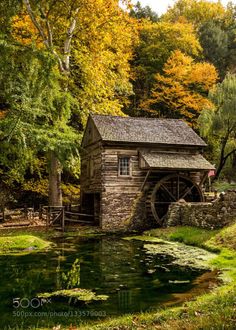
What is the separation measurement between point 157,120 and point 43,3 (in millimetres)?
10348

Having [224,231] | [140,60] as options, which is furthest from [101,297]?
[140,60]

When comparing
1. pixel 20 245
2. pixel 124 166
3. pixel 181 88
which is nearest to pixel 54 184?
pixel 124 166

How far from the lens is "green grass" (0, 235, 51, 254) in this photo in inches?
559

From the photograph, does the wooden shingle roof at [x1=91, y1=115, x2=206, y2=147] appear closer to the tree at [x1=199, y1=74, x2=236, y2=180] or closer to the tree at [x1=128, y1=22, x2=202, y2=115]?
the tree at [x1=199, y1=74, x2=236, y2=180]

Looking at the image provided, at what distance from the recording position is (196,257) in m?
12.6

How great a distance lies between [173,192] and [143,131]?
435 centimetres

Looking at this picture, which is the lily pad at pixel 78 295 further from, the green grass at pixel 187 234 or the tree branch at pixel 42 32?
the tree branch at pixel 42 32

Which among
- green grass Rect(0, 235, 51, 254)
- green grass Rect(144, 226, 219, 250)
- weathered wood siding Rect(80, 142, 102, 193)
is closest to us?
green grass Rect(0, 235, 51, 254)

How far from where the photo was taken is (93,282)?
9367 millimetres

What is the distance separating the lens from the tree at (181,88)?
118 ft

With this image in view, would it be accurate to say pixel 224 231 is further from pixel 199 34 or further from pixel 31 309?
pixel 199 34

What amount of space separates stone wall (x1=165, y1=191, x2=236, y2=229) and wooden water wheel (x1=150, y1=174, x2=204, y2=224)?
8.55 feet

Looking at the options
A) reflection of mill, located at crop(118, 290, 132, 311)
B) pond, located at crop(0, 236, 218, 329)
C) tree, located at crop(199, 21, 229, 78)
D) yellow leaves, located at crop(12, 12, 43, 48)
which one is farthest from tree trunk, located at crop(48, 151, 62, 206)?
tree, located at crop(199, 21, 229, 78)

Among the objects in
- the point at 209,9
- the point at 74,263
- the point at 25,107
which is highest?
the point at 209,9
